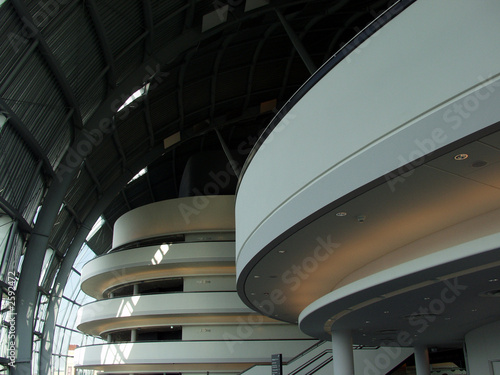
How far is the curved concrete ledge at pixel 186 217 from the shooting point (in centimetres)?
2991

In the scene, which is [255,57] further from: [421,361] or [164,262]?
[421,361]

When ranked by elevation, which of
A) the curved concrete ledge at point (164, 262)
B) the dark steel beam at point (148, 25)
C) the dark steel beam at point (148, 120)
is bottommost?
the curved concrete ledge at point (164, 262)

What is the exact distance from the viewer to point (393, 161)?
659 cm

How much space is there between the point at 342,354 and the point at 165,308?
15.1m

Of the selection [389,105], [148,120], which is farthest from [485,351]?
[148,120]

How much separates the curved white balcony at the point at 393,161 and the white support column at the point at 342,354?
320 cm

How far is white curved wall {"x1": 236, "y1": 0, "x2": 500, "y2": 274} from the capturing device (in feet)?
18.5

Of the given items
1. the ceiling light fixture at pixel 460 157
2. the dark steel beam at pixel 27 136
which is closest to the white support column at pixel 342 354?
the ceiling light fixture at pixel 460 157

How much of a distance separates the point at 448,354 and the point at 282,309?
15054 millimetres

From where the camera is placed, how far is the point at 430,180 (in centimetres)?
718

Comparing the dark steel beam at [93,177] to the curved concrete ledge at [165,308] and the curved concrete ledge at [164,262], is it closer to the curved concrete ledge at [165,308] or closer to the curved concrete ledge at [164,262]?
the curved concrete ledge at [164,262]

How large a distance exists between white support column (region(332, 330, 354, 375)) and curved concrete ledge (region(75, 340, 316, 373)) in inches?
465

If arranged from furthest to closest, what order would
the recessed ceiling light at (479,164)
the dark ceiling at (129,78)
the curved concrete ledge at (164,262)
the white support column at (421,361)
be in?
the curved concrete ledge at (164,262) < the white support column at (421,361) < the dark ceiling at (129,78) < the recessed ceiling light at (479,164)

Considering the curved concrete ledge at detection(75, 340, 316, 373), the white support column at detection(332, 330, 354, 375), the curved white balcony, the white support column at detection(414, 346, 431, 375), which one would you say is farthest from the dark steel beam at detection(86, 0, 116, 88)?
the white support column at detection(414, 346, 431, 375)
